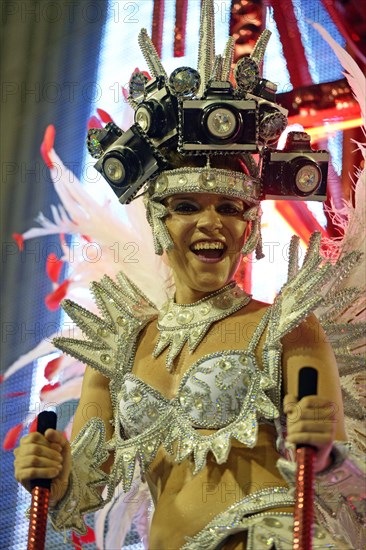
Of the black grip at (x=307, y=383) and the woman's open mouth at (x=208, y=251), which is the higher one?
the woman's open mouth at (x=208, y=251)

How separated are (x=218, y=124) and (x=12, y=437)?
4.70 ft

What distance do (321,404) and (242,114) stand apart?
28.3 inches

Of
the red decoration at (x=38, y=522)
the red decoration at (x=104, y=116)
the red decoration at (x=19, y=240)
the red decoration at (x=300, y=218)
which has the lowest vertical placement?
the red decoration at (x=38, y=522)

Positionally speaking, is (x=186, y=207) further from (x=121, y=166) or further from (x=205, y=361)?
(x=205, y=361)

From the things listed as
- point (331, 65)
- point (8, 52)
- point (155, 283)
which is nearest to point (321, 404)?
point (155, 283)

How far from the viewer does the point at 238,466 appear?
214 centimetres

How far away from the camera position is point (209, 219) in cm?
227

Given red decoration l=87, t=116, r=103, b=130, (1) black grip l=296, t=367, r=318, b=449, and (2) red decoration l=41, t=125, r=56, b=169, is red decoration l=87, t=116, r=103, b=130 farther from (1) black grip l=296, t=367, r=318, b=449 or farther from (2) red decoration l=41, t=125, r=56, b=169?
(1) black grip l=296, t=367, r=318, b=449

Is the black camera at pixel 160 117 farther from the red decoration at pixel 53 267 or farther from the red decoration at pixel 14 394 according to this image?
the red decoration at pixel 14 394

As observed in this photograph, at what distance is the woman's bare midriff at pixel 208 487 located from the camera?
2113 millimetres

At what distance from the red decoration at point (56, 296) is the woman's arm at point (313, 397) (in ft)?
3.76

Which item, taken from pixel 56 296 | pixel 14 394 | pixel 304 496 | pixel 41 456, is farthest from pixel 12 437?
pixel 304 496

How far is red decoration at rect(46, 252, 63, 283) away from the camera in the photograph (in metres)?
3.34

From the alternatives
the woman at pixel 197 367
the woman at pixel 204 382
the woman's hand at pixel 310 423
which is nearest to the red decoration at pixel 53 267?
the woman at pixel 197 367
